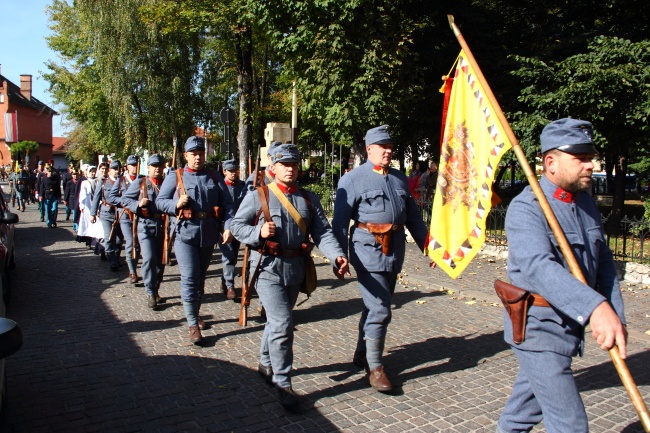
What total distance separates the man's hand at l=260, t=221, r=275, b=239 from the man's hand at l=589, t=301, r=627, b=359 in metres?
2.53

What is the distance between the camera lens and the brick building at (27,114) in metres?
78.6

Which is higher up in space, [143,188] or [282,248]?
[143,188]

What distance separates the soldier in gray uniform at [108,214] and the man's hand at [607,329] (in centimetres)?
929

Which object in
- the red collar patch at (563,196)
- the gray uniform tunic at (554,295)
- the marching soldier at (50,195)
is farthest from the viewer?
the marching soldier at (50,195)

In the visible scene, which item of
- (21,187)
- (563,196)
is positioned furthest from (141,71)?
(563,196)

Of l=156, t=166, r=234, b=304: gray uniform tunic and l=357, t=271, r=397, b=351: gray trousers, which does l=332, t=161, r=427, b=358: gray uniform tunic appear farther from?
l=156, t=166, r=234, b=304: gray uniform tunic

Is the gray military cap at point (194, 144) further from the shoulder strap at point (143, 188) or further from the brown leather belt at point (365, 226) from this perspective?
the brown leather belt at point (365, 226)

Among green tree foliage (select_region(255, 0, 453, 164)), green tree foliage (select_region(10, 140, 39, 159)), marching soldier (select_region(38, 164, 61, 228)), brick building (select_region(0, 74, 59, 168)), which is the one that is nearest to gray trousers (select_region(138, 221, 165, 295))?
green tree foliage (select_region(255, 0, 453, 164))

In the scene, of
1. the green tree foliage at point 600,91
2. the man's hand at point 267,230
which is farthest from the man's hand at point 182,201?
the green tree foliage at point 600,91

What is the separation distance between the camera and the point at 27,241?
15.3m

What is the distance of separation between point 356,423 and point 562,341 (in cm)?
187

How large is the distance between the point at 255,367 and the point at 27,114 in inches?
3598

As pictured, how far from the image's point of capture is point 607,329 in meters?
2.56

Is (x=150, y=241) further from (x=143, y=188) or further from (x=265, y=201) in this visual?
(x=265, y=201)
